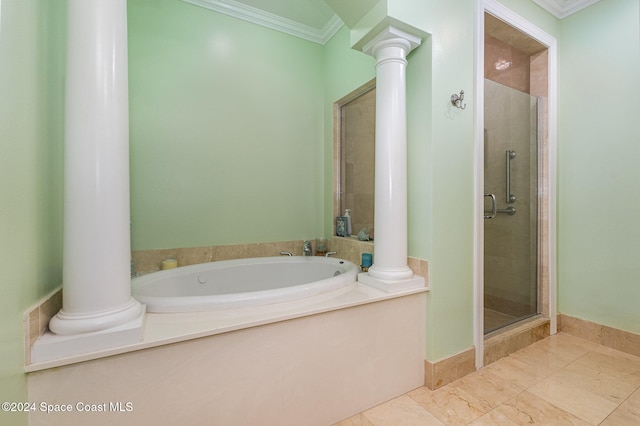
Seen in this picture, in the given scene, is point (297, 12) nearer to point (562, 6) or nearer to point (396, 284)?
point (562, 6)

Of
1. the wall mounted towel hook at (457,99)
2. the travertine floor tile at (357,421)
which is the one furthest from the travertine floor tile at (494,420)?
the wall mounted towel hook at (457,99)

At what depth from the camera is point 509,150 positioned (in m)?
2.09

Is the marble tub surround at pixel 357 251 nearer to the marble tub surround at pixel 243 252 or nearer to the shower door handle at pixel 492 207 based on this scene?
the marble tub surround at pixel 243 252

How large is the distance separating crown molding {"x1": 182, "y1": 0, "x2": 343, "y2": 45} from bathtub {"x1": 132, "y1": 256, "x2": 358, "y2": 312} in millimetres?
1943

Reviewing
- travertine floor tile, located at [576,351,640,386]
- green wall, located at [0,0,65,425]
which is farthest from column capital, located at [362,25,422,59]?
travertine floor tile, located at [576,351,640,386]

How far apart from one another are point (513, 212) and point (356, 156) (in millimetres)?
1349

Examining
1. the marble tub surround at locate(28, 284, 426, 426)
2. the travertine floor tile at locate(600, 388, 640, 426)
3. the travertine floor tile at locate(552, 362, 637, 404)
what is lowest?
the travertine floor tile at locate(552, 362, 637, 404)

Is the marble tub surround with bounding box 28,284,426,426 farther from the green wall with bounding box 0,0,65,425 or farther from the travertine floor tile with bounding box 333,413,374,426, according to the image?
the green wall with bounding box 0,0,65,425

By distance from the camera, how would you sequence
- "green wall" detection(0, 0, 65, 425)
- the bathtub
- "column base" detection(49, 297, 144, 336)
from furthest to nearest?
the bathtub → "column base" detection(49, 297, 144, 336) → "green wall" detection(0, 0, 65, 425)

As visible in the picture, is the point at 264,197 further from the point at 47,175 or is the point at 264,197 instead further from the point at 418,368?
the point at 418,368

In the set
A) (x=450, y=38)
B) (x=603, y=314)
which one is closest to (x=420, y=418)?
(x=603, y=314)

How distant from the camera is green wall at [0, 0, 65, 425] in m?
0.66

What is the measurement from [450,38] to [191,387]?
2077 mm

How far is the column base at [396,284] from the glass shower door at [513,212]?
3.05ft
